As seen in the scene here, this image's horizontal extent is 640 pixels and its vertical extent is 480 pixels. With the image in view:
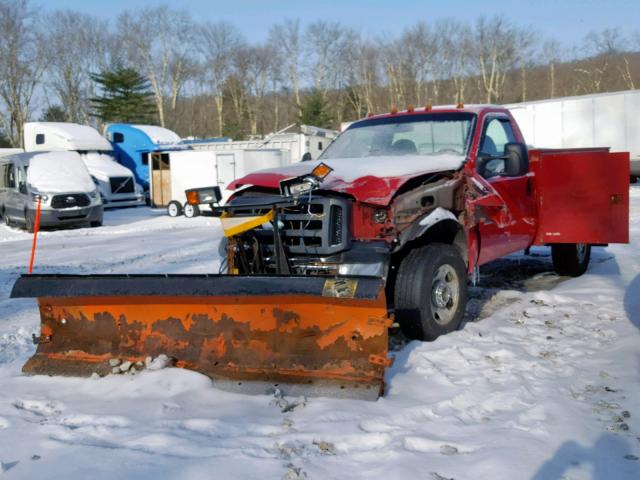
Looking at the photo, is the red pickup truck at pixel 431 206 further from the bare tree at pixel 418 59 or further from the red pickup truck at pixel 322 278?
the bare tree at pixel 418 59

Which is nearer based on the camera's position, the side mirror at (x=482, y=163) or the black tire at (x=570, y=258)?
the side mirror at (x=482, y=163)

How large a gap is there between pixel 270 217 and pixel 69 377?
179cm

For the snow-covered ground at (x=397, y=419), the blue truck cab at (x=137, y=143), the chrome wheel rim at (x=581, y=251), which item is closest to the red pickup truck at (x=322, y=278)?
the snow-covered ground at (x=397, y=419)

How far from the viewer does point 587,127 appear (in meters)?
24.6

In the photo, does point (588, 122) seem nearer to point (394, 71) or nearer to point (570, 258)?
point (570, 258)

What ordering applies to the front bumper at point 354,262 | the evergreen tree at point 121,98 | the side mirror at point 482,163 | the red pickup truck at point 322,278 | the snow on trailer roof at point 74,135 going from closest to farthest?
the red pickup truck at point 322,278
the front bumper at point 354,262
the side mirror at point 482,163
the snow on trailer roof at point 74,135
the evergreen tree at point 121,98

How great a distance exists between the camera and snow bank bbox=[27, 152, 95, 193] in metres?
18.8

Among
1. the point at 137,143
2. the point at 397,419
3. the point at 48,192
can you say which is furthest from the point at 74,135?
the point at 397,419

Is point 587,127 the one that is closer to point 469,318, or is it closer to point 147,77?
point 469,318

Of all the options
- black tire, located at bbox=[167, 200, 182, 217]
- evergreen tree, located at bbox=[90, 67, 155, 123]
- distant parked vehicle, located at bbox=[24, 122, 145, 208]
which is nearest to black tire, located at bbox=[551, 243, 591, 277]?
black tire, located at bbox=[167, 200, 182, 217]

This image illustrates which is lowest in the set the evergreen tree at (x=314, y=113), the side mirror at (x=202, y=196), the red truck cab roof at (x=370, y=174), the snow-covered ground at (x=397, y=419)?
the snow-covered ground at (x=397, y=419)

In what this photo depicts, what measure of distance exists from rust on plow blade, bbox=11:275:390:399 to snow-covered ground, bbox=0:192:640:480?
0.16m

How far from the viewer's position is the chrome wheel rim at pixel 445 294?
5344 millimetres

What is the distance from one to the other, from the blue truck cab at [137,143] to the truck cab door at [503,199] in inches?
994
